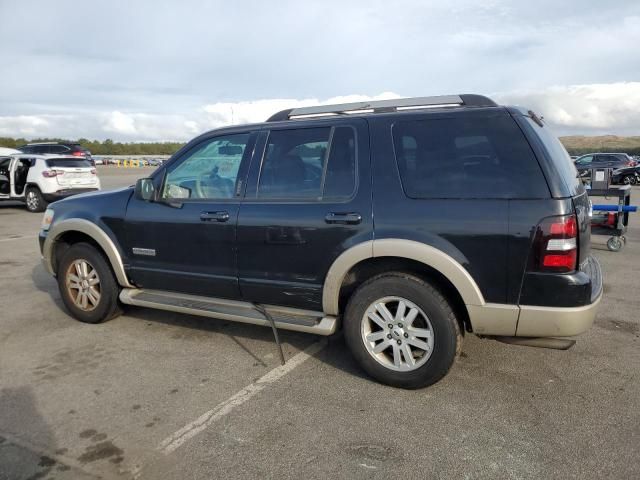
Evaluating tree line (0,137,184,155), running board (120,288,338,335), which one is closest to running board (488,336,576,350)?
running board (120,288,338,335)

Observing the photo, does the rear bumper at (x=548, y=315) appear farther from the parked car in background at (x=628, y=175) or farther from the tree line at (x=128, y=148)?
the tree line at (x=128, y=148)

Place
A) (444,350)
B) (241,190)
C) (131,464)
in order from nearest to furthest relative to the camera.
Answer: (131,464) → (444,350) → (241,190)

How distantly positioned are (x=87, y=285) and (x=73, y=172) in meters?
10.5

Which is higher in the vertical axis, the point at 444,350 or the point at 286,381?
the point at 444,350

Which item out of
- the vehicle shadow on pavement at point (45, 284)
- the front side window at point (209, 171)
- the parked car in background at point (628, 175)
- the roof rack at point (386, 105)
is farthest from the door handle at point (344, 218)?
the parked car in background at point (628, 175)

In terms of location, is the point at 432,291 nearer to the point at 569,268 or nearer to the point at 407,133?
the point at 569,268

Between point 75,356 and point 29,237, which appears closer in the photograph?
point 75,356

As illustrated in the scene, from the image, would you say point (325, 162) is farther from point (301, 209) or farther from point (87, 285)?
point (87, 285)

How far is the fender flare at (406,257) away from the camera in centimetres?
302

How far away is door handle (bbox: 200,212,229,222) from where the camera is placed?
376cm

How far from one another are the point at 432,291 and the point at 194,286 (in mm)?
1998

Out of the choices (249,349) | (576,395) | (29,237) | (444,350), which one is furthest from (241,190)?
(29,237)

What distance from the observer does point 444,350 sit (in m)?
3.10

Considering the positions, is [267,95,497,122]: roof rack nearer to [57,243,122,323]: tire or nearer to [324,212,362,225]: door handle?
[324,212,362,225]: door handle
